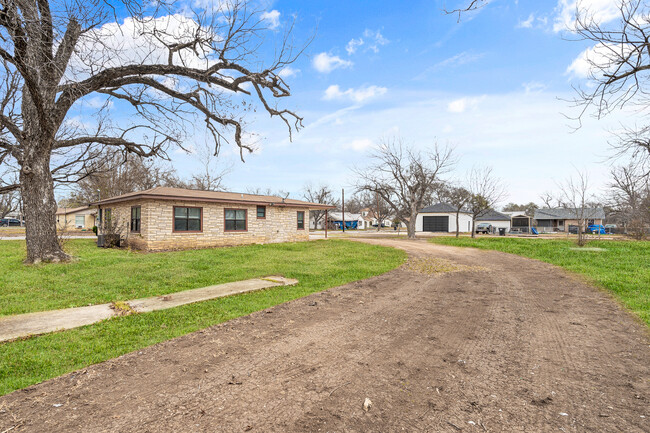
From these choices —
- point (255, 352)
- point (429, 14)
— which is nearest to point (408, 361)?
point (255, 352)

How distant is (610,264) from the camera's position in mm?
10828

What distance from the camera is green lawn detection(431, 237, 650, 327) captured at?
22.5 feet

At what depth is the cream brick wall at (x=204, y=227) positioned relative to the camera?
589 inches

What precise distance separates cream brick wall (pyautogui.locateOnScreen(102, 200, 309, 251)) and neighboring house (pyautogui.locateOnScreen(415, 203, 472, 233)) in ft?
77.3

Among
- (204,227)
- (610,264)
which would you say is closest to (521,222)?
(610,264)

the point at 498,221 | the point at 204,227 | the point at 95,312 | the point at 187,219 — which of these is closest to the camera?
the point at 95,312

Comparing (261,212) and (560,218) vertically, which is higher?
(261,212)

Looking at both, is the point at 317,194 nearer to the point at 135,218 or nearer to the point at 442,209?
the point at 442,209

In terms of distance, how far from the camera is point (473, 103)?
41.1 ft

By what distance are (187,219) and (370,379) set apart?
15126 mm

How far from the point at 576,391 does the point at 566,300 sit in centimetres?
476

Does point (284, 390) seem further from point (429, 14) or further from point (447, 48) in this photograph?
point (447, 48)

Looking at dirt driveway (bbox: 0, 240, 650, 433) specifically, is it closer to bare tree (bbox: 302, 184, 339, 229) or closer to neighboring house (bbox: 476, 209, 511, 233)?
neighboring house (bbox: 476, 209, 511, 233)

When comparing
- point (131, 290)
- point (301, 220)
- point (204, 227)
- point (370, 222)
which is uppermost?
point (301, 220)
